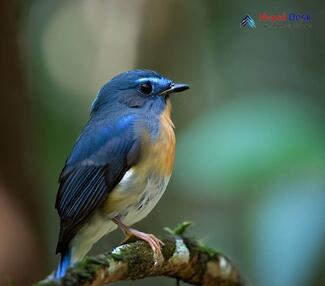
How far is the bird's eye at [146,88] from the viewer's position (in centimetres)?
375

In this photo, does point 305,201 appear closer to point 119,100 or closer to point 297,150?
point 297,150

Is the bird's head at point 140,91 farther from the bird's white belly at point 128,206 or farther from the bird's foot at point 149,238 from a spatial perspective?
the bird's foot at point 149,238

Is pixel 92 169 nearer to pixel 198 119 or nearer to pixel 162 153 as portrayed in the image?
pixel 162 153

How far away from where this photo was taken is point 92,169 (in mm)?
3461

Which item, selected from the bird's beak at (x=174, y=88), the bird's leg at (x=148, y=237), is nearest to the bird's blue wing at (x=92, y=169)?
the bird's leg at (x=148, y=237)

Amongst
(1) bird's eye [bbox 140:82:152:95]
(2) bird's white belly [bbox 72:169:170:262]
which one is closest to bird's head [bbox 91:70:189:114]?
(1) bird's eye [bbox 140:82:152:95]

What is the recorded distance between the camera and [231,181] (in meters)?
2.97

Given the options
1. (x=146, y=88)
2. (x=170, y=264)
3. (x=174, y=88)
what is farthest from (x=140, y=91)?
(x=170, y=264)

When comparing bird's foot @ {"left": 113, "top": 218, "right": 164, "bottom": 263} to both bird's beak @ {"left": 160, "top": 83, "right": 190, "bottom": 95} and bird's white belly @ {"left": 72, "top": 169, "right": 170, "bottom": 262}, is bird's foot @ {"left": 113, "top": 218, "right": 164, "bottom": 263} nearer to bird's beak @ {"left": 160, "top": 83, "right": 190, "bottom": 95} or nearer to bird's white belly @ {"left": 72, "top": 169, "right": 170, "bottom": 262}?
bird's white belly @ {"left": 72, "top": 169, "right": 170, "bottom": 262}

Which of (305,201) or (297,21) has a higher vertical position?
(297,21)

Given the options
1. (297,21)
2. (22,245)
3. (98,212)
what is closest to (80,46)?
(297,21)

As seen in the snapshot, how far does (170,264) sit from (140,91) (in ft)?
3.55

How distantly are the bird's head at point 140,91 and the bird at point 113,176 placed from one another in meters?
0.05

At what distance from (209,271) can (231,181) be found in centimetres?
50
